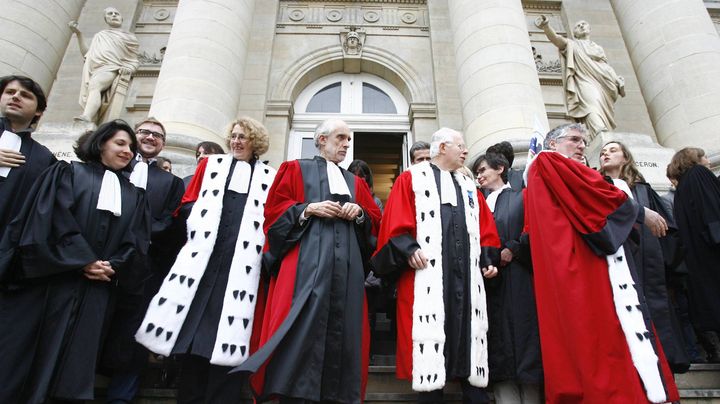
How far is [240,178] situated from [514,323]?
7.98ft

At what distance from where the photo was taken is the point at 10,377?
2.51 meters

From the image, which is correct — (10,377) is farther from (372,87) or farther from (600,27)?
(600,27)

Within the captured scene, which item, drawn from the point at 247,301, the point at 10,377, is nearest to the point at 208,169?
the point at 247,301

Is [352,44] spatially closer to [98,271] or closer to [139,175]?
[139,175]

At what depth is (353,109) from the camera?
37.3 ft

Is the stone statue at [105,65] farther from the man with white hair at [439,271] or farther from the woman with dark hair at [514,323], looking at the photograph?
the woman with dark hair at [514,323]

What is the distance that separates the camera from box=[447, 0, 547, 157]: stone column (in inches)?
303

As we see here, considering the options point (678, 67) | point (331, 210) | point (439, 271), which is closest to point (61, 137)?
point (331, 210)

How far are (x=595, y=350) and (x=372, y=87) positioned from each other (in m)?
9.79

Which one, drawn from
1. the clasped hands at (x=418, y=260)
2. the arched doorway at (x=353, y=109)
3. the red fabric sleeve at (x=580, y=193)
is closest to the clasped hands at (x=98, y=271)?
the clasped hands at (x=418, y=260)

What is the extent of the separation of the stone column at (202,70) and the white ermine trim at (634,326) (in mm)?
6394

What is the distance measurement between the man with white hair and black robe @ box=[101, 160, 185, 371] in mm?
1767

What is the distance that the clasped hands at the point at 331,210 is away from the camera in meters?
3.18

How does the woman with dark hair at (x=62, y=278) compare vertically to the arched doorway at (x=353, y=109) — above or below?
below
